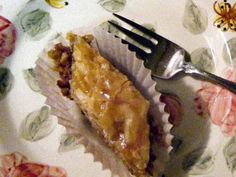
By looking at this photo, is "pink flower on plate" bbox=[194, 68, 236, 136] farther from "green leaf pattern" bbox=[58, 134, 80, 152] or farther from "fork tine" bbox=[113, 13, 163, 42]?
"green leaf pattern" bbox=[58, 134, 80, 152]

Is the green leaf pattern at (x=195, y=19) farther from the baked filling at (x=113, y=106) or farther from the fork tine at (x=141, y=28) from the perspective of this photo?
the baked filling at (x=113, y=106)

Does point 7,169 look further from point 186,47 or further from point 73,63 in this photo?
point 186,47

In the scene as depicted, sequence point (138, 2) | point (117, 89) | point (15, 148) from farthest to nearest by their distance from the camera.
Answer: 1. point (138, 2)
2. point (15, 148)
3. point (117, 89)

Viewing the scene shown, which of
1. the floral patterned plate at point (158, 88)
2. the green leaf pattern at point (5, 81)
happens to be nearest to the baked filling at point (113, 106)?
the floral patterned plate at point (158, 88)

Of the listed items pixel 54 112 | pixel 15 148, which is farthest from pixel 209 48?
pixel 15 148

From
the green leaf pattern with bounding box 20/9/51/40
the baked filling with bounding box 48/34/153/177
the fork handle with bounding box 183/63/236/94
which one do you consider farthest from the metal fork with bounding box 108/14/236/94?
the green leaf pattern with bounding box 20/9/51/40

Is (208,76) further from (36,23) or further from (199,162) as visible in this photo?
(36,23)
